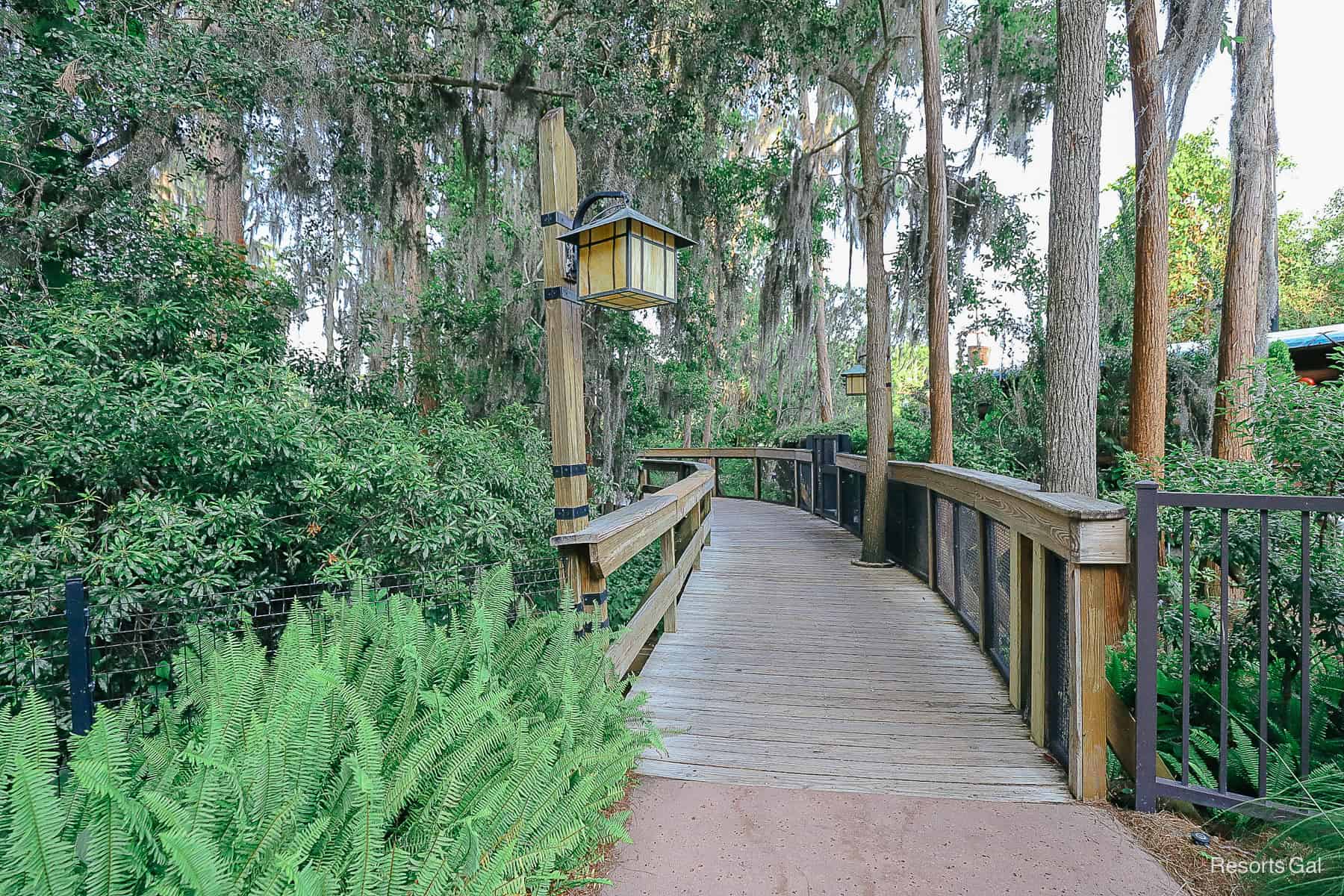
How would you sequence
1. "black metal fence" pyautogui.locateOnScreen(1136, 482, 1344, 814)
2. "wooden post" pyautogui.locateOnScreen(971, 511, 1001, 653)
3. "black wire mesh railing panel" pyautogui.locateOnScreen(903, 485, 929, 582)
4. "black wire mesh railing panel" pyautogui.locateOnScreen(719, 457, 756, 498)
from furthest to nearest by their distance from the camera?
"black wire mesh railing panel" pyautogui.locateOnScreen(719, 457, 756, 498), "black wire mesh railing panel" pyautogui.locateOnScreen(903, 485, 929, 582), "wooden post" pyautogui.locateOnScreen(971, 511, 1001, 653), "black metal fence" pyautogui.locateOnScreen(1136, 482, 1344, 814)

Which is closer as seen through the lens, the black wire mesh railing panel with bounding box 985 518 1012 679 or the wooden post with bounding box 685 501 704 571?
the black wire mesh railing panel with bounding box 985 518 1012 679

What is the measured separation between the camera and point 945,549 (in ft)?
16.4

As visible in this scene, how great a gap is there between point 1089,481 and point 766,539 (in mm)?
4690

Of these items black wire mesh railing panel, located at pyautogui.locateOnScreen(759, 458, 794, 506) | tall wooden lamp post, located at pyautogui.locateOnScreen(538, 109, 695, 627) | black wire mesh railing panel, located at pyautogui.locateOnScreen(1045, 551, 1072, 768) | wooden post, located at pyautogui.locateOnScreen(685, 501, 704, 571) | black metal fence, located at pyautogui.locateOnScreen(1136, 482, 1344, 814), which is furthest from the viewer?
black wire mesh railing panel, located at pyautogui.locateOnScreen(759, 458, 794, 506)

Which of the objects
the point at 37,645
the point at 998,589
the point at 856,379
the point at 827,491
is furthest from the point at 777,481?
the point at 37,645

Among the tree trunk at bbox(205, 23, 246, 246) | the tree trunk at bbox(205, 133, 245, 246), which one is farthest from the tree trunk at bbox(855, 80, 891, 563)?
the tree trunk at bbox(205, 133, 245, 246)

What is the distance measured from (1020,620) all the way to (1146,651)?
2.62 feet

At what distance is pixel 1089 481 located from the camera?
359 centimetres

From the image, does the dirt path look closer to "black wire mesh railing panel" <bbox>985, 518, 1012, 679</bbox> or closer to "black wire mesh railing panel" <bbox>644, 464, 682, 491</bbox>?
"black wire mesh railing panel" <bbox>985, 518, 1012, 679</bbox>

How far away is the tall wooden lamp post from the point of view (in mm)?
2762

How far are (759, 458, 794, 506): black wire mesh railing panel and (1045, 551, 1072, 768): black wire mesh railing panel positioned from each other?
30.1 feet

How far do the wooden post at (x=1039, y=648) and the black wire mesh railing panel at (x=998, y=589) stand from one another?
557 millimetres

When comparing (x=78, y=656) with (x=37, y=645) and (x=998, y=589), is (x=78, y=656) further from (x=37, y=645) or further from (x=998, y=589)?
(x=998, y=589)

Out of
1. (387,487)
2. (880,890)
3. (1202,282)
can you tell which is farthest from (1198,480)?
(1202,282)
